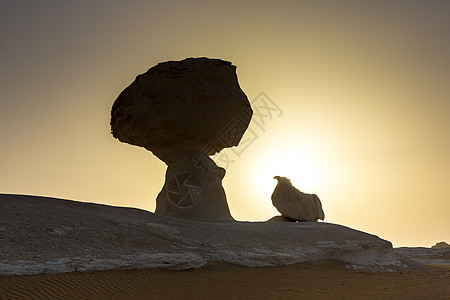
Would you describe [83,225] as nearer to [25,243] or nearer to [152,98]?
[25,243]

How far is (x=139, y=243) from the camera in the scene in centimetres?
999

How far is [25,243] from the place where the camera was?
866 centimetres

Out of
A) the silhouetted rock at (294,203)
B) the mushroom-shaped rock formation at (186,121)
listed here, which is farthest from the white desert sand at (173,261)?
the silhouetted rock at (294,203)

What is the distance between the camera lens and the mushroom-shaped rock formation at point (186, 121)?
1970 centimetres

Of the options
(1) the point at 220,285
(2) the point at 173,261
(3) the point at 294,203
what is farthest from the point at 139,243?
(3) the point at 294,203

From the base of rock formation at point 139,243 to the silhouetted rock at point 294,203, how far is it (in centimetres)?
531

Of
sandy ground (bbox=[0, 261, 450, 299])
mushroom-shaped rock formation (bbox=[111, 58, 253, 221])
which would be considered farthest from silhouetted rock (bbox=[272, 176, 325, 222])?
sandy ground (bbox=[0, 261, 450, 299])

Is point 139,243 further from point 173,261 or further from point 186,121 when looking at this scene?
point 186,121

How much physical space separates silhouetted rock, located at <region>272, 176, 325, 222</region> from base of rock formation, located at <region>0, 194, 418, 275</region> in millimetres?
5313

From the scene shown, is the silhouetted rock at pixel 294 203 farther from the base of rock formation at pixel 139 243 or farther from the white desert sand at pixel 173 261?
→ the white desert sand at pixel 173 261

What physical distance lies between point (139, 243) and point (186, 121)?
35.2 ft

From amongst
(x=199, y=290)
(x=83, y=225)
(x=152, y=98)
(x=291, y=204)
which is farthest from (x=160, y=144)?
(x=199, y=290)

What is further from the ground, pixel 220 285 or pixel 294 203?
pixel 294 203

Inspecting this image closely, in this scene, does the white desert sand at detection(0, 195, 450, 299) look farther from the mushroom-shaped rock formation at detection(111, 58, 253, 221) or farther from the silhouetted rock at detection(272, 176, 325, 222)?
the silhouetted rock at detection(272, 176, 325, 222)
